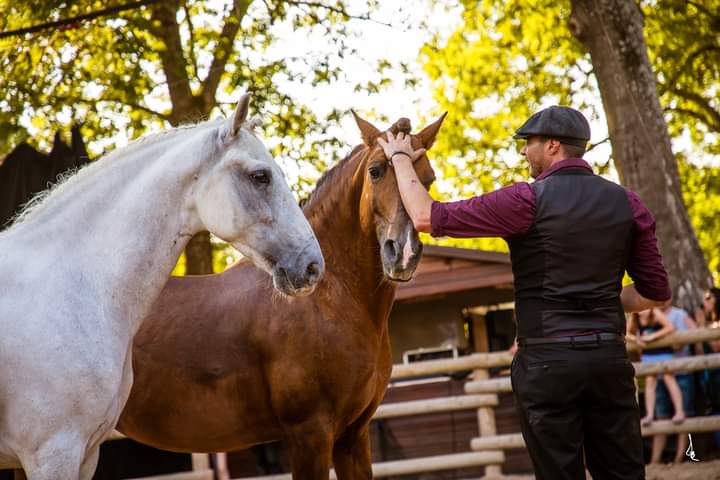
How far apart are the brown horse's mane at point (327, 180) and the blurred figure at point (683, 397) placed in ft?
16.4

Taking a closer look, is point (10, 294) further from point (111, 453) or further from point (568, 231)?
point (111, 453)

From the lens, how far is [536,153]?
3781mm

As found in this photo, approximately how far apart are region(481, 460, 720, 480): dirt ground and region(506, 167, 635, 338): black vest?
4983 millimetres

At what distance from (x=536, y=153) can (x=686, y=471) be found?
5.59 m

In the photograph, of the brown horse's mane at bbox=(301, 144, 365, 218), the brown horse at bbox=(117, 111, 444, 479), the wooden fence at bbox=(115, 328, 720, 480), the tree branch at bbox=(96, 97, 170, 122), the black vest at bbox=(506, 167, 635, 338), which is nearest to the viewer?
the black vest at bbox=(506, 167, 635, 338)

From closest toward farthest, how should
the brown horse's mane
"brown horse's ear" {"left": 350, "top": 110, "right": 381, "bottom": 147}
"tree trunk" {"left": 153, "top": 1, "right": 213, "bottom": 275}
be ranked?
"brown horse's ear" {"left": 350, "top": 110, "right": 381, "bottom": 147} < the brown horse's mane < "tree trunk" {"left": 153, "top": 1, "right": 213, "bottom": 275}

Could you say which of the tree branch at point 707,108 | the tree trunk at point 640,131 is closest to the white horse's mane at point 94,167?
the tree trunk at point 640,131

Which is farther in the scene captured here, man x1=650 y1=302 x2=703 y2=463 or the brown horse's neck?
man x1=650 y1=302 x2=703 y2=463

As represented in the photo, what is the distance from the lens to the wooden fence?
29.1 feet

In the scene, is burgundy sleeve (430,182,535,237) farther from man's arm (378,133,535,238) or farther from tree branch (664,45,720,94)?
tree branch (664,45,720,94)

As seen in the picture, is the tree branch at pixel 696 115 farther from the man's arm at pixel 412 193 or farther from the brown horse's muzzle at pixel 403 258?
the man's arm at pixel 412 193

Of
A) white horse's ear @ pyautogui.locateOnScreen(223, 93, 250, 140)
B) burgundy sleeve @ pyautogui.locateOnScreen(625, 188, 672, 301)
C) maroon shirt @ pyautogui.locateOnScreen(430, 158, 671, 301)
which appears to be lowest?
burgundy sleeve @ pyautogui.locateOnScreen(625, 188, 672, 301)

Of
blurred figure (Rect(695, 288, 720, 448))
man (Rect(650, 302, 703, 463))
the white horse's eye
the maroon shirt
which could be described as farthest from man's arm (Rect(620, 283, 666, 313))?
blurred figure (Rect(695, 288, 720, 448))

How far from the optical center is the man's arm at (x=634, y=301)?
402cm
